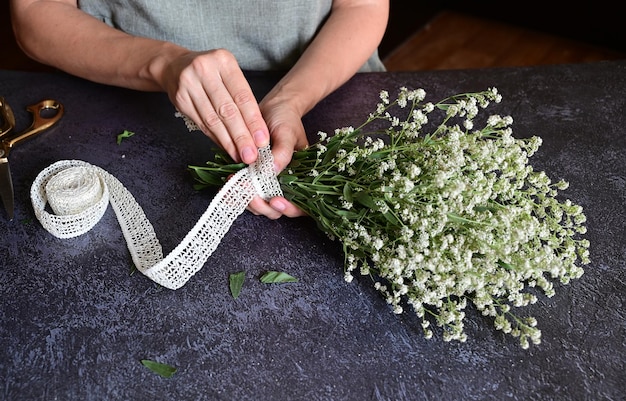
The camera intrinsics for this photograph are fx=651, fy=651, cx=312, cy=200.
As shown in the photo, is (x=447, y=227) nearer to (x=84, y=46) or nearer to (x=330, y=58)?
(x=330, y=58)

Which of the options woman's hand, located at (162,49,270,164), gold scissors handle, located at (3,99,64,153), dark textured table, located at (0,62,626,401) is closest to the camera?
dark textured table, located at (0,62,626,401)

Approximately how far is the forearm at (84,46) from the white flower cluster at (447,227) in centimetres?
50

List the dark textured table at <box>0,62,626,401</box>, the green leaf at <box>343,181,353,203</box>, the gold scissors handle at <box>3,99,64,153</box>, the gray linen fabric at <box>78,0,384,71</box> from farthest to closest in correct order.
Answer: the gray linen fabric at <box>78,0,384,71</box> → the gold scissors handle at <box>3,99,64,153</box> → the green leaf at <box>343,181,353,203</box> → the dark textured table at <box>0,62,626,401</box>

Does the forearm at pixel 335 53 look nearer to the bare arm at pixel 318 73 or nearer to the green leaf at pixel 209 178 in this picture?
the bare arm at pixel 318 73

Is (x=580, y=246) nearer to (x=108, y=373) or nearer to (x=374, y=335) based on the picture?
(x=374, y=335)

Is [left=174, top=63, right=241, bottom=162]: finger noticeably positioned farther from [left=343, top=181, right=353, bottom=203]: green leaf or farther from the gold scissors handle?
the gold scissors handle

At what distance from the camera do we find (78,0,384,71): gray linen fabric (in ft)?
4.93

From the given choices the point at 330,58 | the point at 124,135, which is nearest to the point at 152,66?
the point at 124,135

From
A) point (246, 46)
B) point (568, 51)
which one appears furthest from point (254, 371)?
point (568, 51)

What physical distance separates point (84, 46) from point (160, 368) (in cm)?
80

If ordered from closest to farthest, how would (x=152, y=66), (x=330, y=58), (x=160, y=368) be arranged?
(x=160, y=368) → (x=152, y=66) → (x=330, y=58)

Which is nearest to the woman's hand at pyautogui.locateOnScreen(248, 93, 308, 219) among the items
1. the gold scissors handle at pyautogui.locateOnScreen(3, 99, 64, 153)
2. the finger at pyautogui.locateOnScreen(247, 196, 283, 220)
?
the finger at pyautogui.locateOnScreen(247, 196, 283, 220)

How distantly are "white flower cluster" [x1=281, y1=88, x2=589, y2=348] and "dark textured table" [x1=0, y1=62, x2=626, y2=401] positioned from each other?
4 cm

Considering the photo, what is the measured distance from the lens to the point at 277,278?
3.60 ft
